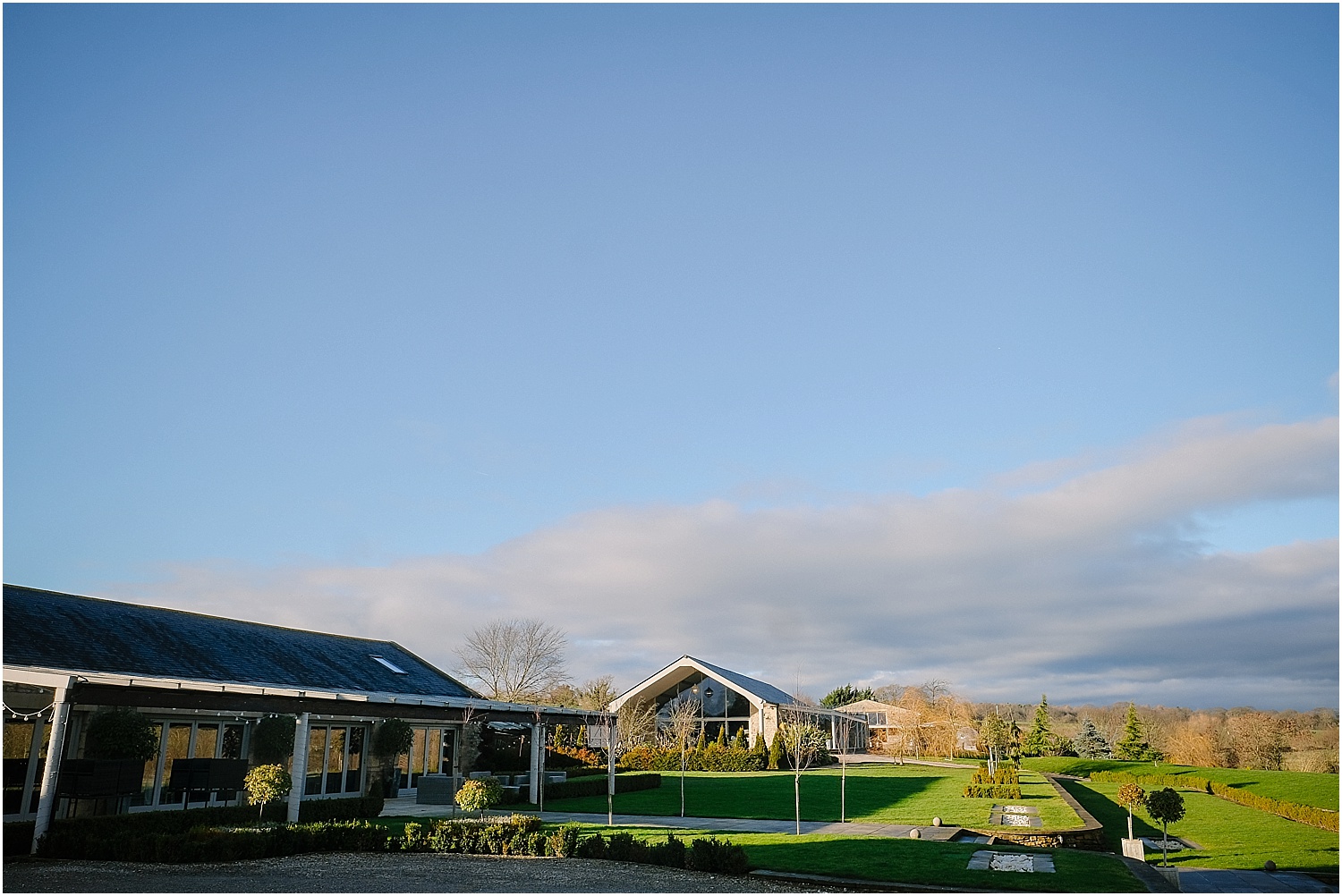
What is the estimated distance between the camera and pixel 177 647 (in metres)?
20.8

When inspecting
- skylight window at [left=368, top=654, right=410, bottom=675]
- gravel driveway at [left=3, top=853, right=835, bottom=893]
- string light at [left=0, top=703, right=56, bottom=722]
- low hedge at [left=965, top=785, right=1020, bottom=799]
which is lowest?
low hedge at [left=965, top=785, right=1020, bottom=799]

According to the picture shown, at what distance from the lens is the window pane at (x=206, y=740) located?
2002cm

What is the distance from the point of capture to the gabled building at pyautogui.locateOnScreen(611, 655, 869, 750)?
4728 cm

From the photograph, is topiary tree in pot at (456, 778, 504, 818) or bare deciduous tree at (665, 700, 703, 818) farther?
bare deciduous tree at (665, 700, 703, 818)

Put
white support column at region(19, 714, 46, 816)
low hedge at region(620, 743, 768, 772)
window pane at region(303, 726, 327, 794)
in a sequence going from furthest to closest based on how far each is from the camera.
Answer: low hedge at region(620, 743, 768, 772) < window pane at region(303, 726, 327, 794) < white support column at region(19, 714, 46, 816)

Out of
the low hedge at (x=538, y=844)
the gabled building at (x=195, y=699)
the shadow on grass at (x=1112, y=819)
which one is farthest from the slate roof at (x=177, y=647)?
the shadow on grass at (x=1112, y=819)

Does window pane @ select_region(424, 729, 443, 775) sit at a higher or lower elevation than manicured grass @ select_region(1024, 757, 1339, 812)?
higher

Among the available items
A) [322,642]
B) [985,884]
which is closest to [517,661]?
[322,642]

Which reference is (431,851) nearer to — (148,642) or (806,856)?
(806,856)

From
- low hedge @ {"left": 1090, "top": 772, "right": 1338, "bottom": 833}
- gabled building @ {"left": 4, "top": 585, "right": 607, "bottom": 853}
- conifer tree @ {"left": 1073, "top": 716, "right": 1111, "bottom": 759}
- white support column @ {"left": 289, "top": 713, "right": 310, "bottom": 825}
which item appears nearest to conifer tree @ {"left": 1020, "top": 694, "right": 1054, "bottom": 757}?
conifer tree @ {"left": 1073, "top": 716, "right": 1111, "bottom": 759}

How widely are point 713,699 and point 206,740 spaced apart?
107 ft

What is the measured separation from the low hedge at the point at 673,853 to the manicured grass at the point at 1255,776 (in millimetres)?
21186

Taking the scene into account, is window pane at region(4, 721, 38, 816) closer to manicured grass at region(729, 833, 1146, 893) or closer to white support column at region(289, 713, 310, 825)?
white support column at region(289, 713, 310, 825)

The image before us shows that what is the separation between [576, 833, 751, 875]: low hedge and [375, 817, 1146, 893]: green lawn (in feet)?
1.80
